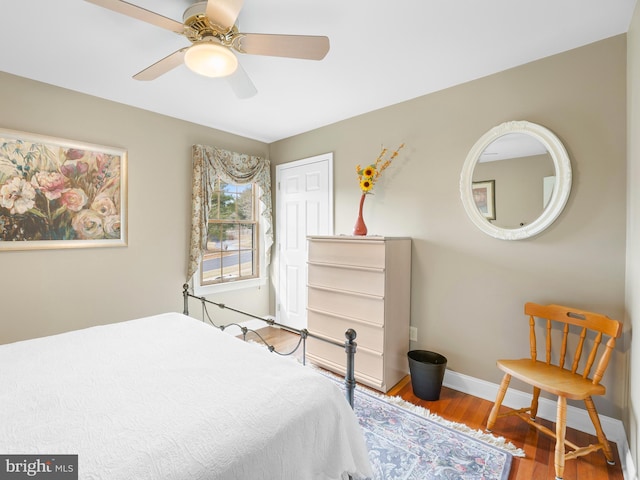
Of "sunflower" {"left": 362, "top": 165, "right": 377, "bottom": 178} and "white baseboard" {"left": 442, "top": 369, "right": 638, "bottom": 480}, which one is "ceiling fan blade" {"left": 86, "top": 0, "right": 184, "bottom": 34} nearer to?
"sunflower" {"left": 362, "top": 165, "right": 377, "bottom": 178}

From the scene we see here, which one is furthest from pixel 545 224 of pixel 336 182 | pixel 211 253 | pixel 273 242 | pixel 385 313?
pixel 211 253

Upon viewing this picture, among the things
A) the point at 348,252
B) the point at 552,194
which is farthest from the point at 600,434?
the point at 348,252

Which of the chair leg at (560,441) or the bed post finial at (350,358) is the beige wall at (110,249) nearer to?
the bed post finial at (350,358)

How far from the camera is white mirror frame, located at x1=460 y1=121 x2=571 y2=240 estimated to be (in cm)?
203

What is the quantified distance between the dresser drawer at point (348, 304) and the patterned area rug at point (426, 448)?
0.68 metres

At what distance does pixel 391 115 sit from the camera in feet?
9.53

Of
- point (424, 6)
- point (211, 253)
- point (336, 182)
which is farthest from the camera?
point (211, 253)

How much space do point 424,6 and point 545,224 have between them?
5.19 feet

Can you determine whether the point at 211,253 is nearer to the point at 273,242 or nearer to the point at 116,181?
the point at 273,242

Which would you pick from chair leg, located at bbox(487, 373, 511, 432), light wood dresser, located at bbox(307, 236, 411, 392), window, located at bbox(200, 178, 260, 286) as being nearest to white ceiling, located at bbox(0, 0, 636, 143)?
window, located at bbox(200, 178, 260, 286)

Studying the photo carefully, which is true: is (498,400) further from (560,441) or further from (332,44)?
(332,44)

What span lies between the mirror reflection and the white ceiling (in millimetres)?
602

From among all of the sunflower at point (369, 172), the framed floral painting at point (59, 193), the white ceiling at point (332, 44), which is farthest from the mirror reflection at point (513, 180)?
the framed floral painting at point (59, 193)

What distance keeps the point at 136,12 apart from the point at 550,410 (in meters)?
3.32
